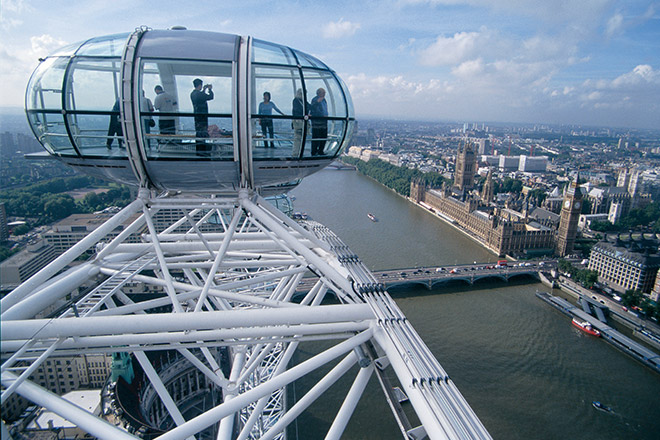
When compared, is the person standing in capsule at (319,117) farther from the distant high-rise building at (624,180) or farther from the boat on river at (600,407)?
the distant high-rise building at (624,180)

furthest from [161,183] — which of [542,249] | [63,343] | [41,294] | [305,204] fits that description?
[305,204]

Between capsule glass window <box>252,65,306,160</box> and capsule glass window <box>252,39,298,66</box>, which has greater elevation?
capsule glass window <box>252,39,298,66</box>

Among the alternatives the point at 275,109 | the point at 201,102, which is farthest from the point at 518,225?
the point at 201,102

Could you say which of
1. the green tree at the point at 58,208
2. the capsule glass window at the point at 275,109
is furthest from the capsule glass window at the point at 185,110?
the green tree at the point at 58,208

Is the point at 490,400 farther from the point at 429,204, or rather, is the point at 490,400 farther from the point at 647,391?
the point at 429,204

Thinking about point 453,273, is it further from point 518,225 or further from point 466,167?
point 466,167

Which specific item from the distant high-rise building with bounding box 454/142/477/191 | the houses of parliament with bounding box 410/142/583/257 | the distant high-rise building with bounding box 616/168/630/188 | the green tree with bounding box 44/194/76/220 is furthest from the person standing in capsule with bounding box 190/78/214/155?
the distant high-rise building with bounding box 616/168/630/188

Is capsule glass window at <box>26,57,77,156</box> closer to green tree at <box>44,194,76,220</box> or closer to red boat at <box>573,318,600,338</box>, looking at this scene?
red boat at <box>573,318,600,338</box>
